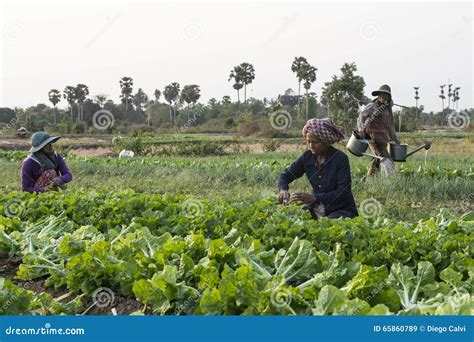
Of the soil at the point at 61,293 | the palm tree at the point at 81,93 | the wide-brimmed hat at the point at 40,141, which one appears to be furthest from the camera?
the palm tree at the point at 81,93

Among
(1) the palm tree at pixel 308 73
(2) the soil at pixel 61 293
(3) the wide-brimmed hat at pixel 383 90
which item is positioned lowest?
(2) the soil at pixel 61 293

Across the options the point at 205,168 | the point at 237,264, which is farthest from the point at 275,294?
the point at 205,168

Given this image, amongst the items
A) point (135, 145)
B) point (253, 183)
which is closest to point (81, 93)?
point (135, 145)

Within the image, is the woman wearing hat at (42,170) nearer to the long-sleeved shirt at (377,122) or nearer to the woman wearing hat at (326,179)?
the woman wearing hat at (326,179)

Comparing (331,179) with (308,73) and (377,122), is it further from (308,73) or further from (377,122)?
(308,73)

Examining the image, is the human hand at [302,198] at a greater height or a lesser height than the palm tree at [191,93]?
lesser

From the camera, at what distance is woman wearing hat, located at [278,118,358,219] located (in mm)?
4883

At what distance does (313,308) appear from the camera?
8.46 feet

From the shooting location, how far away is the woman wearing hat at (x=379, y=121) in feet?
27.3

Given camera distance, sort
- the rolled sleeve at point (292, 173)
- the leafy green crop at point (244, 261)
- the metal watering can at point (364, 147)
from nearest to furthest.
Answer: the leafy green crop at point (244, 261) → the rolled sleeve at point (292, 173) → the metal watering can at point (364, 147)

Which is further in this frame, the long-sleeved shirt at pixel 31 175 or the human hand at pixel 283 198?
the long-sleeved shirt at pixel 31 175

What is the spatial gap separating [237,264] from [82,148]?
2446 cm

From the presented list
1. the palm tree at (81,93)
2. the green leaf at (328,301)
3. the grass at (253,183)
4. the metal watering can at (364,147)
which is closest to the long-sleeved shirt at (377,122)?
the metal watering can at (364,147)

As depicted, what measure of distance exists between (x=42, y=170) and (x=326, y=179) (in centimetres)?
344
